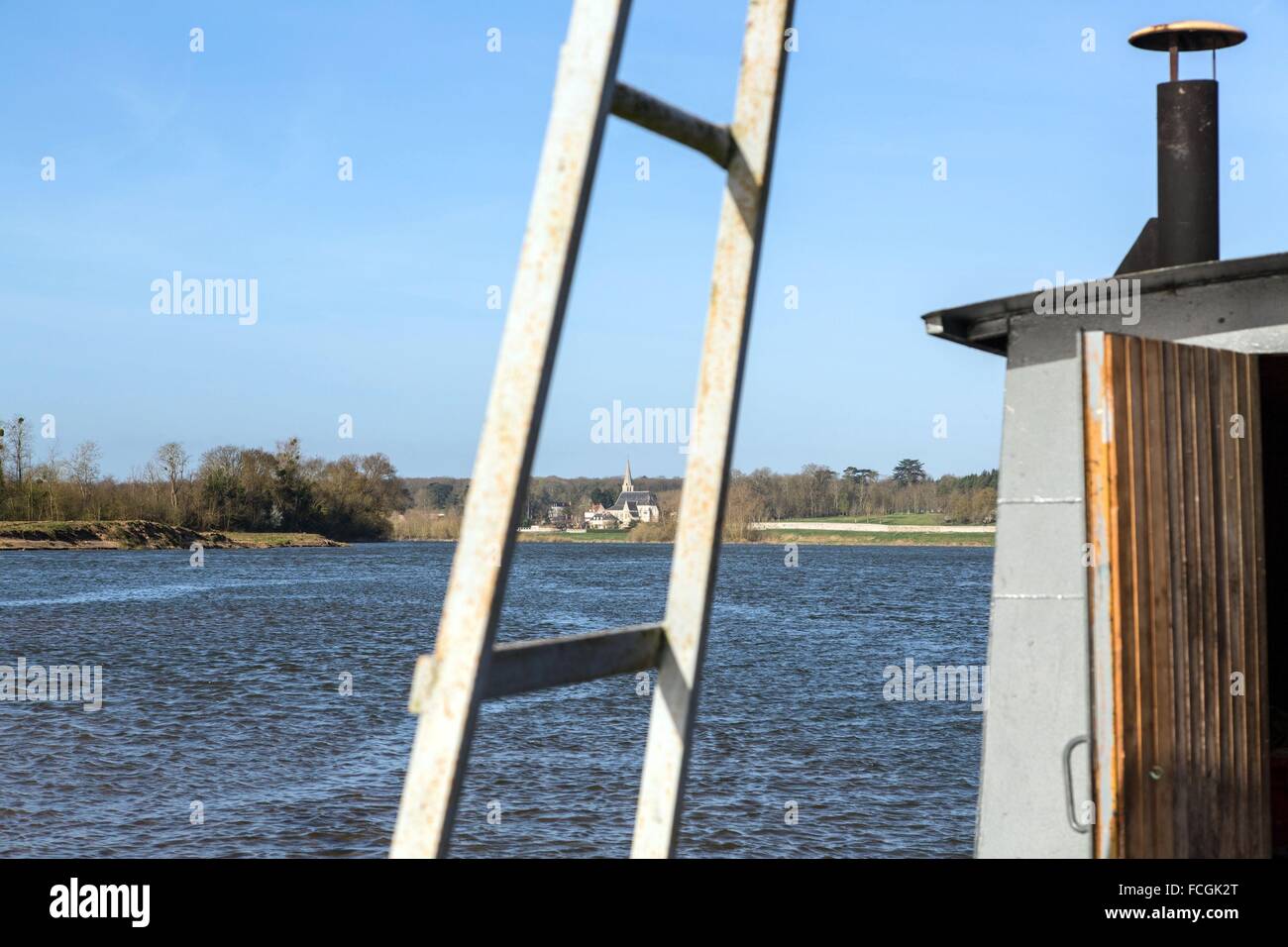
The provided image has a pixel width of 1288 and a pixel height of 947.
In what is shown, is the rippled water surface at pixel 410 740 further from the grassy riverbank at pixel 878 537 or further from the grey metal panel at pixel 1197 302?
the grassy riverbank at pixel 878 537

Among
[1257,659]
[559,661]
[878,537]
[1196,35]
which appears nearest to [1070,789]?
[1257,659]

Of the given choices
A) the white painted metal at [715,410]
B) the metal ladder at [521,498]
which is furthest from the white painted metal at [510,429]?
the white painted metal at [715,410]

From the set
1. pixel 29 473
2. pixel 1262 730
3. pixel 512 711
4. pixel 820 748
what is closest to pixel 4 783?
pixel 512 711

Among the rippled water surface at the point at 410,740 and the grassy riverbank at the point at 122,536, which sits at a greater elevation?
the grassy riverbank at the point at 122,536

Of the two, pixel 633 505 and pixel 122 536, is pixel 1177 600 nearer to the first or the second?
pixel 122 536

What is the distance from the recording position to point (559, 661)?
7.08ft

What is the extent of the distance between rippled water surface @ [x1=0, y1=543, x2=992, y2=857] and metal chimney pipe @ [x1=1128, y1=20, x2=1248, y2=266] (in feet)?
36.4

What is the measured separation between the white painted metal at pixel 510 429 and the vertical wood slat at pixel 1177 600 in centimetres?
335

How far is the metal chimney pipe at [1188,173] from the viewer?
7379 millimetres

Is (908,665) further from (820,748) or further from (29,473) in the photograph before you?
(29,473)

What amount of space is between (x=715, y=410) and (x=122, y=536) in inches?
4779

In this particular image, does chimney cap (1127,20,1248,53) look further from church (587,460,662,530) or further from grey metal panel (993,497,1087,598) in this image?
church (587,460,662,530)

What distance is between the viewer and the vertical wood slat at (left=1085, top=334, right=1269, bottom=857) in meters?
4.68
